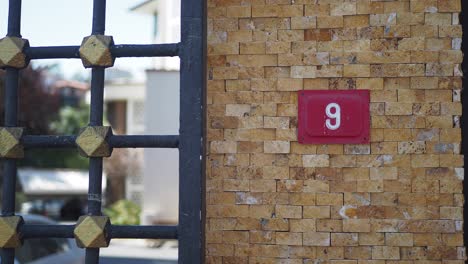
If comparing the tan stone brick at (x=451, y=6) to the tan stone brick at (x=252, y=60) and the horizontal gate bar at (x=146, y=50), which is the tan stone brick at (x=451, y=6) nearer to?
the tan stone brick at (x=252, y=60)

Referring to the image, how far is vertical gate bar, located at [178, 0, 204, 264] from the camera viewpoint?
2166mm

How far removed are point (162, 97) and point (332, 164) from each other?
1316 cm

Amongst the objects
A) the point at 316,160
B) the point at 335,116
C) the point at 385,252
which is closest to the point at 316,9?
the point at 335,116

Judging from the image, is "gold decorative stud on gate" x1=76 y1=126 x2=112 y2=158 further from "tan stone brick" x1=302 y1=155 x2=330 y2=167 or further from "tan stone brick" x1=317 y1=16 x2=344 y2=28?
"tan stone brick" x1=317 y1=16 x2=344 y2=28

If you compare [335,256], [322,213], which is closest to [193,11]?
[322,213]

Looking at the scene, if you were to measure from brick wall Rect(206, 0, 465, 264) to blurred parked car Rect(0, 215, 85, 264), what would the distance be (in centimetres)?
329

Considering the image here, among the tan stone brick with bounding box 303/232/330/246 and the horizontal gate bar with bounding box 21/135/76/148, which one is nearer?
the horizontal gate bar with bounding box 21/135/76/148

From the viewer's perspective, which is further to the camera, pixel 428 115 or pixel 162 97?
pixel 162 97

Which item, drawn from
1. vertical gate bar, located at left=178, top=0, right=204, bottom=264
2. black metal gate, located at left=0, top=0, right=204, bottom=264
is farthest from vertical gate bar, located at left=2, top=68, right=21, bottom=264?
vertical gate bar, located at left=178, top=0, right=204, bottom=264

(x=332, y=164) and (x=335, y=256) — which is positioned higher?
(x=332, y=164)

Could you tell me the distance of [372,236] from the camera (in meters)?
2.62

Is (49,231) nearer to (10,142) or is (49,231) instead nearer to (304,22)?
(10,142)

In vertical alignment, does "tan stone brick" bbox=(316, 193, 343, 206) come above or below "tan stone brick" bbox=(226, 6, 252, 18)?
below

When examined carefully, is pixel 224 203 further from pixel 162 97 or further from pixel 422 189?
pixel 162 97
